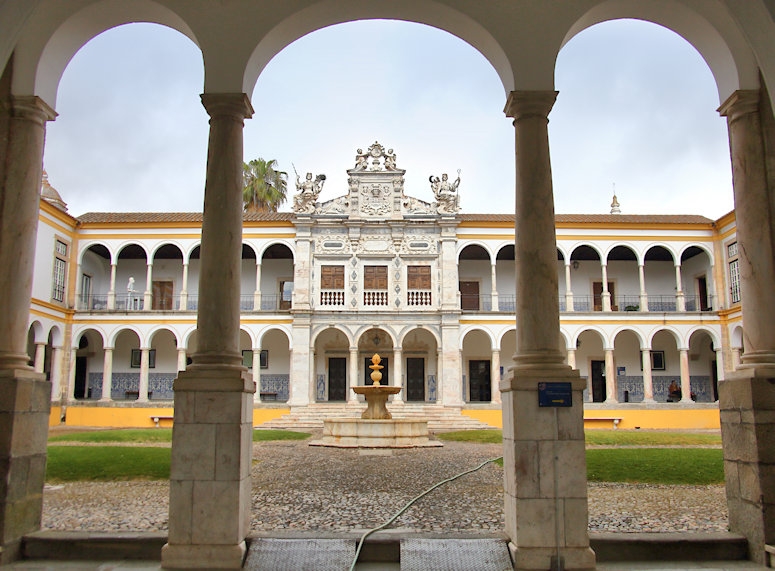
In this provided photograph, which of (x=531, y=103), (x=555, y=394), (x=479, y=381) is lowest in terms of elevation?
(x=555, y=394)

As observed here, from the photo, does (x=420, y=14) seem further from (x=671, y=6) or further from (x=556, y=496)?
(x=556, y=496)

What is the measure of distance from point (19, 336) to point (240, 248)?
1977mm

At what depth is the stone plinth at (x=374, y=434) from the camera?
14.5 meters

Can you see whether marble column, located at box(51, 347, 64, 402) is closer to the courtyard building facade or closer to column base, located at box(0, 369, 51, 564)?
the courtyard building facade

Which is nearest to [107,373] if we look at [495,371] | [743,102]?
[495,371]

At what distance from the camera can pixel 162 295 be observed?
30641 millimetres

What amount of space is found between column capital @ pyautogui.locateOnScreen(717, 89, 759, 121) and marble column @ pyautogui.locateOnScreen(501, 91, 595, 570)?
5.51 ft

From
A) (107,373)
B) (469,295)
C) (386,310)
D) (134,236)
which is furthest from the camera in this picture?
(469,295)

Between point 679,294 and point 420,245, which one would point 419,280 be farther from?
point 679,294

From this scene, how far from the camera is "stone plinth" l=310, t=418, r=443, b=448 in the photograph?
47.5 feet

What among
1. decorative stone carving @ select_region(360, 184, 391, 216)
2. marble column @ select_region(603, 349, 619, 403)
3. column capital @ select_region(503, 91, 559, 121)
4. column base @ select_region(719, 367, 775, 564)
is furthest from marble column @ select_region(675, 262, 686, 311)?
column capital @ select_region(503, 91, 559, 121)

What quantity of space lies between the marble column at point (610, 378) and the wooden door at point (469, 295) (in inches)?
237

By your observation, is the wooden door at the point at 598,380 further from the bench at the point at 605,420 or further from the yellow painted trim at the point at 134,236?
the yellow painted trim at the point at 134,236

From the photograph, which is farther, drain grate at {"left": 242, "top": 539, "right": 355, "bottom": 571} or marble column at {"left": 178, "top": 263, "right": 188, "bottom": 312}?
marble column at {"left": 178, "top": 263, "right": 188, "bottom": 312}
